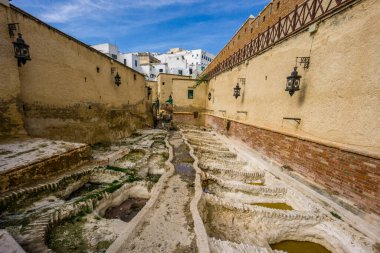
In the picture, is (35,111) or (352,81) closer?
(352,81)

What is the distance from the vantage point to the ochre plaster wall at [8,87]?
515 centimetres

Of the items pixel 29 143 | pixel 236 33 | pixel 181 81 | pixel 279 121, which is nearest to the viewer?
pixel 29 143

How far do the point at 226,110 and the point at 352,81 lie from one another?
948 centimetres

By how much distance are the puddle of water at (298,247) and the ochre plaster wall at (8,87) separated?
8.18m

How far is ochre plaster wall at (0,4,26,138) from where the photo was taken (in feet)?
16.9

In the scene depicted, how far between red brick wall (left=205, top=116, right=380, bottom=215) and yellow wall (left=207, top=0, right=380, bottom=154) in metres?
0.31

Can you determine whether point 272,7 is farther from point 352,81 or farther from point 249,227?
point 249,227

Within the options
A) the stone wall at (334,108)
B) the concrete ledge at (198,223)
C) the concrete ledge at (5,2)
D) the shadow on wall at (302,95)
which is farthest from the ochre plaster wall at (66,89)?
the shadow on wall at (302,95)

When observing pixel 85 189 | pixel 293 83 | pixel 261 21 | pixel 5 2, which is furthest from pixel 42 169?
pixel 261 21

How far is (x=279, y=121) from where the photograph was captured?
7.19m

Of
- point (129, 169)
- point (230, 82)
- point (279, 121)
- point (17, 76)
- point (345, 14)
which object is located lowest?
point (129, 169)

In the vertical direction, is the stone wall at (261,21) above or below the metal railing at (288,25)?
above

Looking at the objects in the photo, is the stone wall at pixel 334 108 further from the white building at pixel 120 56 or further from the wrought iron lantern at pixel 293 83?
the white building at pixel 120 56

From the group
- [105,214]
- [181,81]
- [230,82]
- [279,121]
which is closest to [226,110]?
[230,82]
